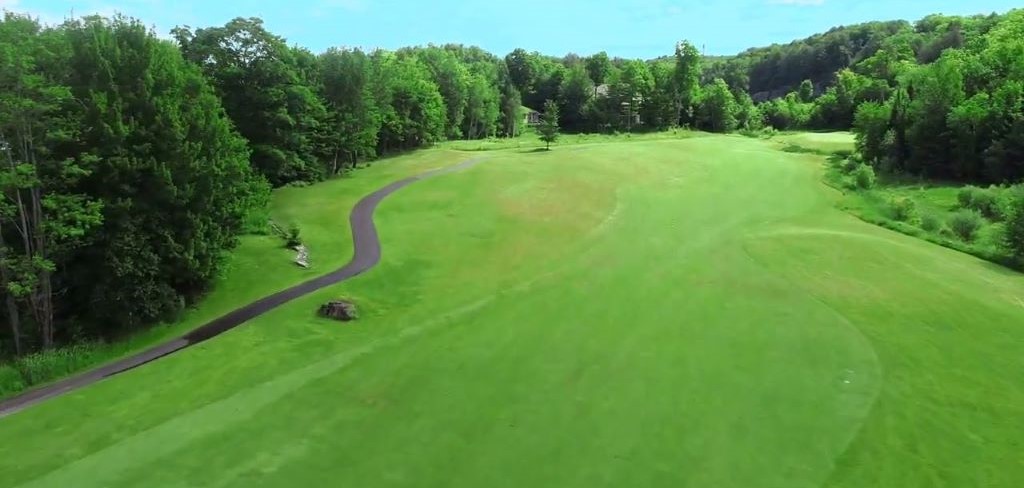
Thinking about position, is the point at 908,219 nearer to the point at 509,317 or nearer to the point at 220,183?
the point at 509,317

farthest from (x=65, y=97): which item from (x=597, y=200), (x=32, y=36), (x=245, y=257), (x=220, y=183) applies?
(x=597, y=200)

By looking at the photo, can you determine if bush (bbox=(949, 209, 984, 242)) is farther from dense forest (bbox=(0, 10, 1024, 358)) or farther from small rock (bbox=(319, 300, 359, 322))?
small rock (bbox=(319, 300, 359, 322))

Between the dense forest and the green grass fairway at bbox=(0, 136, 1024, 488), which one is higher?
the dense forest

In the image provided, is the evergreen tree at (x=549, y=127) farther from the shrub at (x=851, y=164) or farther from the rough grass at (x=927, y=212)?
the shrub at (x=851, y=164)

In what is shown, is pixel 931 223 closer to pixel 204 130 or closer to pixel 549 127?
pixel 549 127

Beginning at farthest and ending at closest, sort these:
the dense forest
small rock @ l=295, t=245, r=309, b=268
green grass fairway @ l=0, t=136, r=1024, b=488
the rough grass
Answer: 1. the rough grass
2. small rock @ l=295, t=245, r=309, b=268
3. the dense forest
4. green grass fairway @ l=0, t=136, r=1024, b=488

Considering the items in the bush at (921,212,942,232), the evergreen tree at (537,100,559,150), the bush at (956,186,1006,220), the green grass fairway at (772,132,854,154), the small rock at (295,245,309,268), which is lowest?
the small rock at (295,245,309,268)

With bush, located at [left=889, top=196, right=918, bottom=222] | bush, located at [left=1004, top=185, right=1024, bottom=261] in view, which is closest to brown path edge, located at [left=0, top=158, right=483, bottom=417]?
bush, located at [left=1004, top=185, right=1024, bottom=261]
